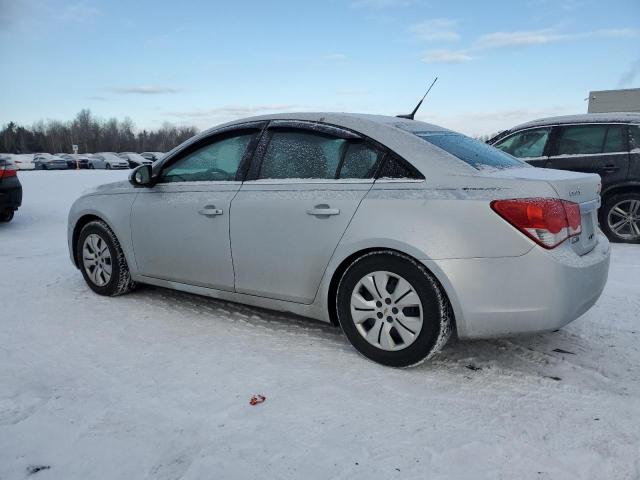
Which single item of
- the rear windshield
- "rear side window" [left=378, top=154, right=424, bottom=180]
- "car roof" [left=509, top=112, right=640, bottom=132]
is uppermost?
"car roof" [left=509, top=112, right=640, bottom=132]

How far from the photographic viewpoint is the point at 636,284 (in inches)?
189

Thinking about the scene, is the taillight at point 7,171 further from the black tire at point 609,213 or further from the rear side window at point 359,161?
the black tire at point 609,213

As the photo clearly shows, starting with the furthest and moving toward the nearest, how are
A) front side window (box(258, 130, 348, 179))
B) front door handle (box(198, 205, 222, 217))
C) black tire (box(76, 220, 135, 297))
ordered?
black tire (box(76, 220, 135, 297)) → front door handle (box(198, 205, 222, 217)) → front side window (box(258, 130, 348, 179))

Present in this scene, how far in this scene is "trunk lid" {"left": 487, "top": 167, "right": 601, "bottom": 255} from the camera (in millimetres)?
2844

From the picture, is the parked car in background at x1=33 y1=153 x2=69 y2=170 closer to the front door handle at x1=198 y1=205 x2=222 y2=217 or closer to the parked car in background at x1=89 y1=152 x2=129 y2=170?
the parked car in background at x1=89 y1=152 x2=129 y2=170

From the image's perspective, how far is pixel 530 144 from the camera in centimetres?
751

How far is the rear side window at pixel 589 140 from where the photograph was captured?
22.7 ft

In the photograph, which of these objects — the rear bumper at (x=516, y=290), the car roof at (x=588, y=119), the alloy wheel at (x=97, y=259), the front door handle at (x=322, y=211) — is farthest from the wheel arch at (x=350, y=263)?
the car roof at (x=588, y=119)

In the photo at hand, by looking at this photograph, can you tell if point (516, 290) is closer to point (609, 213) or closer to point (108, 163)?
point (609, 213)

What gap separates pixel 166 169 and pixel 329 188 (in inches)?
63.8

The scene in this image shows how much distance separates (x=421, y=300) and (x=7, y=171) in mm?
7962

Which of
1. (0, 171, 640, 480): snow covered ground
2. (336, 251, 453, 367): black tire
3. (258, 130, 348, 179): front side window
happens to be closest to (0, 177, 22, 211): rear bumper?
(0, 171, 640, 480): snow covered ground

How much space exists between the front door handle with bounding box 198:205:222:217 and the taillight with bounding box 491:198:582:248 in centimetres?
190

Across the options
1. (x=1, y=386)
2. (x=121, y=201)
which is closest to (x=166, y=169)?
(x=121, y=201)
